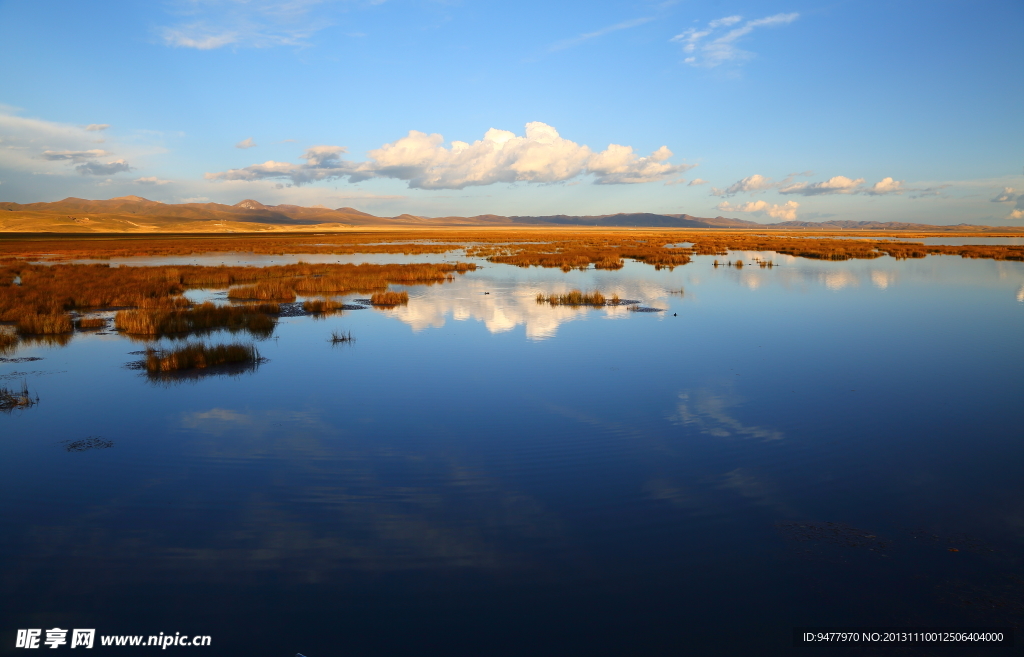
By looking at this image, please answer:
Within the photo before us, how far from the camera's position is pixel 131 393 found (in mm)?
10156

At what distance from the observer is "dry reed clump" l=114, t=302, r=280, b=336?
49.9ft

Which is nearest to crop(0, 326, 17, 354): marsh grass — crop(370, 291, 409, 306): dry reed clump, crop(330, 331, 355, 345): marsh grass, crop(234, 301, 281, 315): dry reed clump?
crop(234, 301, 281, 315): dry reed clump

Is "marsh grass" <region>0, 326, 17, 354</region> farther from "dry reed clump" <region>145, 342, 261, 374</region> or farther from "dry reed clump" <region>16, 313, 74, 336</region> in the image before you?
"dry reed clump" <region>145, 342, 261, 374</region>

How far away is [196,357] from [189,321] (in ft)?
15.7

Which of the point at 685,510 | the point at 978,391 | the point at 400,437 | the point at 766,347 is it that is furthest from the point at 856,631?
the point at 766,347

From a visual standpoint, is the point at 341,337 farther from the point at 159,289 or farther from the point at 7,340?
the point at 159,289

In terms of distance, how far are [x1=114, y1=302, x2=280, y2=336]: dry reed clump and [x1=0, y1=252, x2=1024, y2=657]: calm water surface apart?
225 centimetres

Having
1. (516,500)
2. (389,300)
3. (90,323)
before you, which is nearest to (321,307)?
(389,300)

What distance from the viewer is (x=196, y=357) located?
11898 millimetres

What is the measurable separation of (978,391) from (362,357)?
12101 millimetres

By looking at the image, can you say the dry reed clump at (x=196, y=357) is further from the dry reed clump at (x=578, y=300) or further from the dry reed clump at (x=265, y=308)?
the dry reed clump at (x=578, y=300)

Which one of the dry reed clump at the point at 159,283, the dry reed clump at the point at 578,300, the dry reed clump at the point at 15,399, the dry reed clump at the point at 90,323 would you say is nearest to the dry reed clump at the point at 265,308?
the dry reed clump at the point at 159,283

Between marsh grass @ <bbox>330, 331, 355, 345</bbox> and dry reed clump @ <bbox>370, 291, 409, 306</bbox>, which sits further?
dry reed clump @ <bbox>370, 291, 409, 306</bbox>

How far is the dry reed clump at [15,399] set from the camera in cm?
935
